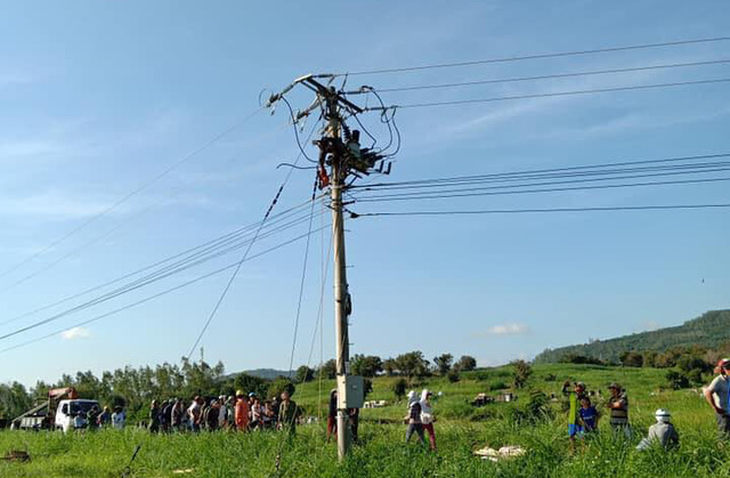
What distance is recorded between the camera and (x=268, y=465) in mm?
14438

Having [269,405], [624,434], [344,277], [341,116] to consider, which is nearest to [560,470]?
[624,434]

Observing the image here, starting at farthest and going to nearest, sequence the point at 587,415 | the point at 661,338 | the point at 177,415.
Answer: the point at 661,338, the point at 177,415, the point at 587,415

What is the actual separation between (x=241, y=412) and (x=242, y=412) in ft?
0.10

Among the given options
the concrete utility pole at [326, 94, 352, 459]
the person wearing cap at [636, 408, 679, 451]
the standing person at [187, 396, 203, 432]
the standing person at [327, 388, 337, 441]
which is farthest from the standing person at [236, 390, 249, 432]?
the person wearing cap at [636, 408, 679, 451]

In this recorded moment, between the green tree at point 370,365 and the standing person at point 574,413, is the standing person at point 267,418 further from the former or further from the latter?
the green tree at point 370,365

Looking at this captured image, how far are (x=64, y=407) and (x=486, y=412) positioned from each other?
57.2ft

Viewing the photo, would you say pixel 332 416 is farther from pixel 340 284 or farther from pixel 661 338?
pixel 661 338

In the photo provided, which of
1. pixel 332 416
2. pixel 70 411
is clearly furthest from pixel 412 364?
pixel 332 416

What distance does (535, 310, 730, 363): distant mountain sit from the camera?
139 metres

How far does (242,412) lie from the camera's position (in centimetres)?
2022

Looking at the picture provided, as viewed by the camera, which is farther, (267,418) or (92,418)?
(92,418)

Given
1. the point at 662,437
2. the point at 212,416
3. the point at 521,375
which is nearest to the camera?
the point at 662,437

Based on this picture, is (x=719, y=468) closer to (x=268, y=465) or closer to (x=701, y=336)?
(x=268, y=465)

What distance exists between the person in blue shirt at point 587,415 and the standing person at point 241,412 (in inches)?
356
